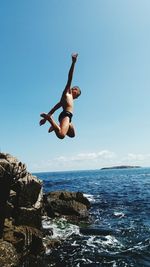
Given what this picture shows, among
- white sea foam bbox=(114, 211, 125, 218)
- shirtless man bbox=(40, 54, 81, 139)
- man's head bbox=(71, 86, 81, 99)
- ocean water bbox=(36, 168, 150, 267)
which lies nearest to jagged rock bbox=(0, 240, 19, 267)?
ocean water bbox=(36, 168, 150, 267)

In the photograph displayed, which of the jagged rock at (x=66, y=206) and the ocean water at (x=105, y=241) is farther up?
the jagged rock at (x=66, y=206)

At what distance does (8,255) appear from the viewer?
38.8ft

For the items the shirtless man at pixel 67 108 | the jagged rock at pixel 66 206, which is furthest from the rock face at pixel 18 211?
the jagged rock at pixel 66 206

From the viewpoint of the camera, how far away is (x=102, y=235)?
59.1 ft

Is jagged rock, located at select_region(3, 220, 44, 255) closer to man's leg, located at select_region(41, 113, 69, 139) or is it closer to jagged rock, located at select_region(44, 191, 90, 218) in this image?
man's leg, located at select_region(41, 113, 69, 139)

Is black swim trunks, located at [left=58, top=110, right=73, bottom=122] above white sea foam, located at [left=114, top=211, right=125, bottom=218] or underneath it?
above

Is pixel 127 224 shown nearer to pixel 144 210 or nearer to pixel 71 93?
pixel 144 210

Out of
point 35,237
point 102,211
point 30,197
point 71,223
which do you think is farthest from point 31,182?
point 102,211

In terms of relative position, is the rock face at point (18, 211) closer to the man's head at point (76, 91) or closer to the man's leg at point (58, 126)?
the man's leg at point (58, 126)

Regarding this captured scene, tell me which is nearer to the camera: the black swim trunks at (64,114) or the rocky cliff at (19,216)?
the black swim trunks at (64,114)

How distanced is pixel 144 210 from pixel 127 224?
6.32m

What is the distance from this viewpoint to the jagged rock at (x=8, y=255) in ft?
37.5

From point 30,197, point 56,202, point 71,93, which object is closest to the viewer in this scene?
point 71,93

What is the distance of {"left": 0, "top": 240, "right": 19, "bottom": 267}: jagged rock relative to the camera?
11430mm
